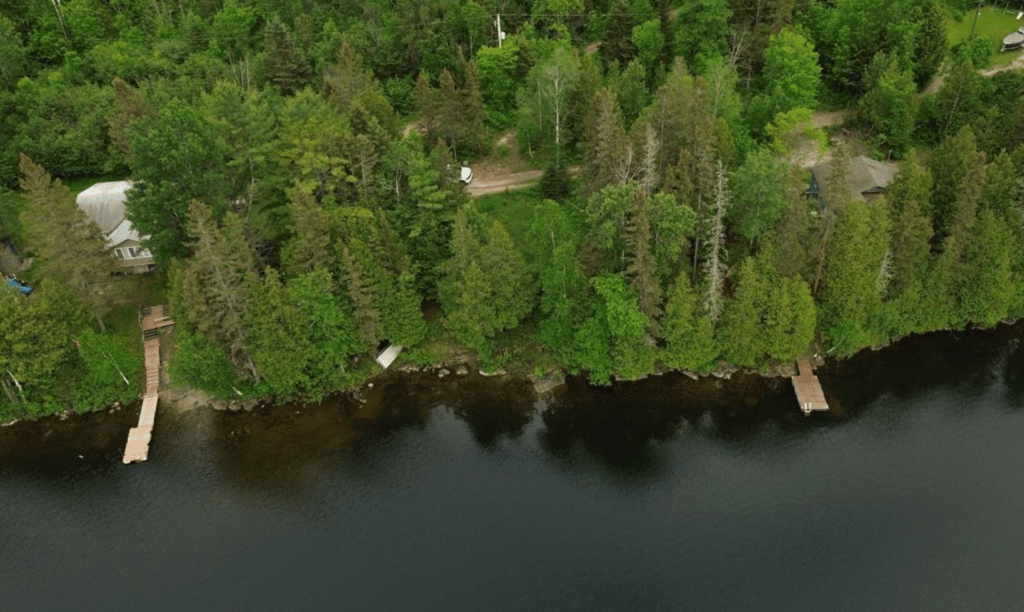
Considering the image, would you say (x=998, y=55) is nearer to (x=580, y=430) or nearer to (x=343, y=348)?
(x=580, y=430)

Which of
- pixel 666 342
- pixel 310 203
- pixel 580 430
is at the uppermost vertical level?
pixel 310 203

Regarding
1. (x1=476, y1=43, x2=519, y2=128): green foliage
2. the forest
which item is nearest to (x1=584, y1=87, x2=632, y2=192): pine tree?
the forest

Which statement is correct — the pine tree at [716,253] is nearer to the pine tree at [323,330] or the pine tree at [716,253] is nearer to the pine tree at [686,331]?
the pine tree at [686,331]

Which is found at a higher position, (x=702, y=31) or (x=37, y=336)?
(x=702, y=31)

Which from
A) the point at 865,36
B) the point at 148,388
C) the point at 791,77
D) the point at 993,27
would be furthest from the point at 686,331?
the point at 993,27

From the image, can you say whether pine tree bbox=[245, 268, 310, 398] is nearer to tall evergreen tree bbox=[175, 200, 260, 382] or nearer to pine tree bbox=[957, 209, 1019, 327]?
tall evergreen tree bbox=[175, 200, 260, 382]

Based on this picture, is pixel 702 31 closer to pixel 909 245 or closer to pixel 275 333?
pixel 909 245

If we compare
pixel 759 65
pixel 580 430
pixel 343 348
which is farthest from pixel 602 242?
pixel 759 65
